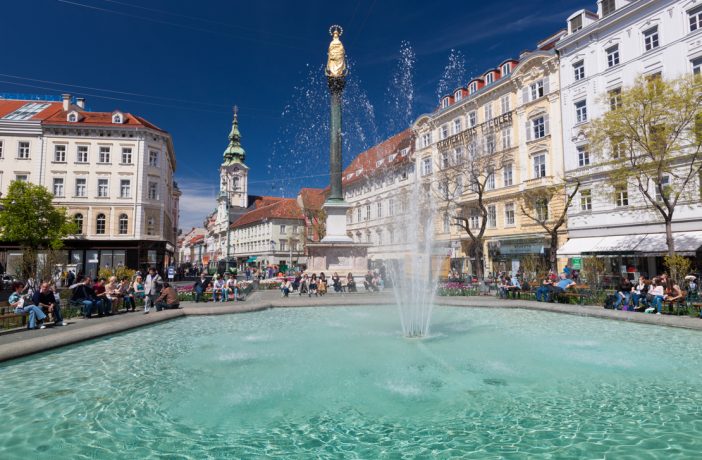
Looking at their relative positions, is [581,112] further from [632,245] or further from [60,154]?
[60,154]

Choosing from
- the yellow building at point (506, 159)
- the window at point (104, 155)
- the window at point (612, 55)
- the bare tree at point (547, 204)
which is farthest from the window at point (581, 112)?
the window at point (104, 155)

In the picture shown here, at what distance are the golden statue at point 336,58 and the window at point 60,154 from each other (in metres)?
31.8

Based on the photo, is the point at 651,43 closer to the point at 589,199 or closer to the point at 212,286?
the point at 589,199

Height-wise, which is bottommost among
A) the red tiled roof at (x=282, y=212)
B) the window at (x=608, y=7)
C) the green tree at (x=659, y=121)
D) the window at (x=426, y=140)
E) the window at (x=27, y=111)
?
the green tree at (x=659, y=121)

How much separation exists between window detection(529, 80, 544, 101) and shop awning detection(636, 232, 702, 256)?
50.0ft

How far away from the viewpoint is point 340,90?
90.0ft

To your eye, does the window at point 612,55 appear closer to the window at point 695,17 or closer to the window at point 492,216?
the window at point 695,17

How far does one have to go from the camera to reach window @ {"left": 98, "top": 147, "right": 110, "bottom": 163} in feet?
142

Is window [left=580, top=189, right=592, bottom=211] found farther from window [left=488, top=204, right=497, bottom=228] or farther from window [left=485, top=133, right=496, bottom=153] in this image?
window [left=485, top=133, right=496, bottom=153]

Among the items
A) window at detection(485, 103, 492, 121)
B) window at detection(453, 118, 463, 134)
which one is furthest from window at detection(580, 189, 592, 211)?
window at detection(453, 118, 463, 134)

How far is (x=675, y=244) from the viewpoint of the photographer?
24969 mm

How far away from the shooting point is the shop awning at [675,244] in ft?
78.5

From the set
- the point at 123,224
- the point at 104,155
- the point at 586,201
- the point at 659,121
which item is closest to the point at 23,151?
the point at 104,155

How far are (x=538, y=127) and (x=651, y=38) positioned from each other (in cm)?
966
